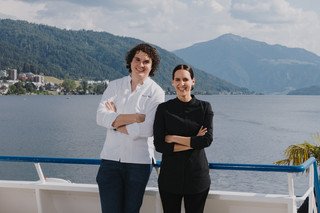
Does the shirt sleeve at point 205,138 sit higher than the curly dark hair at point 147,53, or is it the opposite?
the curly dark hair at point 147,53

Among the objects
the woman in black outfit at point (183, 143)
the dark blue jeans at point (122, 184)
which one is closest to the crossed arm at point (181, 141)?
the woman in black outfit at point (183, 143)

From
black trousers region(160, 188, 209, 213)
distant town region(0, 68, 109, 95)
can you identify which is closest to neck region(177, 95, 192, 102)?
black trousers region(160, 188, 209, 213)

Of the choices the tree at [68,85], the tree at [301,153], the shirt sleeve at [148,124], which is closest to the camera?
the shirt sleeve at [148,124]

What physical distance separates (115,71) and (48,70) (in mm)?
27298

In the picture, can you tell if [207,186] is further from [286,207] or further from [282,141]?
[282,141]

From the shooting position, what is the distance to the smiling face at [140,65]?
3244mm

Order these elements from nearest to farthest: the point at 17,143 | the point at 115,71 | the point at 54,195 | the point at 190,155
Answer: the point at 190,155 → the point at 54,195 → the point at 17,143 → the point at 115,71

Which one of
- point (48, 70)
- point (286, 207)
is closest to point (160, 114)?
point (286, 207)

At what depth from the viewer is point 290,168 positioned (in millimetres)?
3074

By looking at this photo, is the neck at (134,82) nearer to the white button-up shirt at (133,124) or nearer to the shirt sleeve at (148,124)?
the white button-up shirt at (133,124)

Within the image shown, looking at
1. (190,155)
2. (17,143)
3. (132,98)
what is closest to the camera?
(190,155)

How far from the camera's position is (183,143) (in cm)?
300

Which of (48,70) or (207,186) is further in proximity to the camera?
(48,70)

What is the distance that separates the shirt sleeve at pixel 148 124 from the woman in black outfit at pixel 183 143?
0.17 ft
